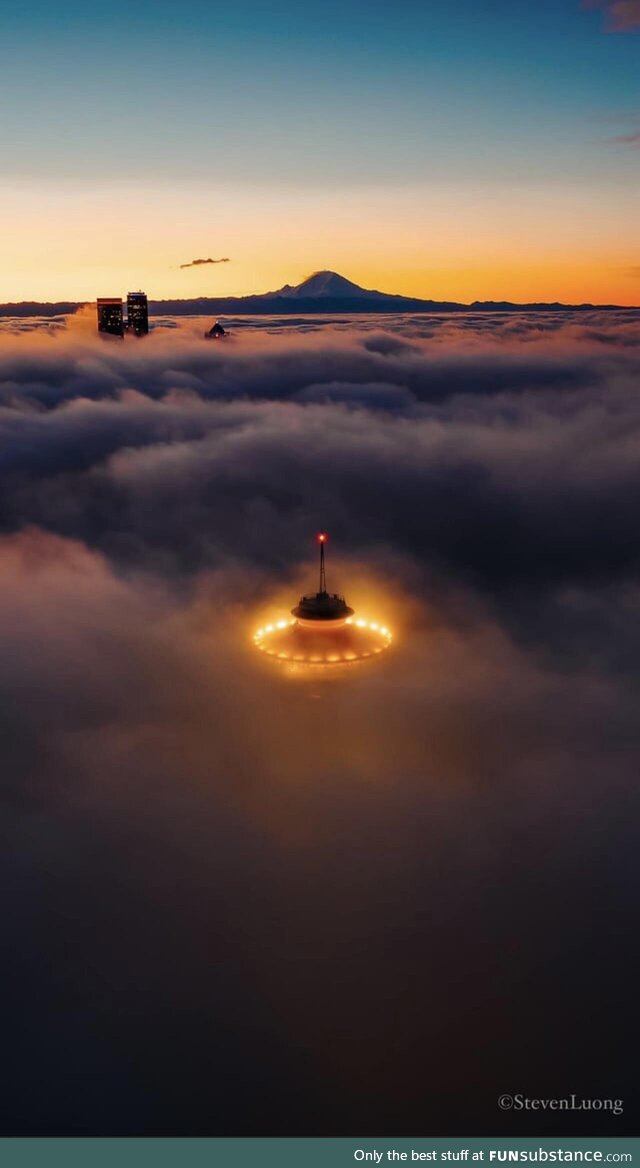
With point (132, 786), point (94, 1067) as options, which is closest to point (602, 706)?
point (132, 786)

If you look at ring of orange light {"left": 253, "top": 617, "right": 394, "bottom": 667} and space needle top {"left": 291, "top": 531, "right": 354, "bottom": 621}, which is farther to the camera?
ring of orange light {"left": 253, "top": 617, "right": 394, "bottom": 667}

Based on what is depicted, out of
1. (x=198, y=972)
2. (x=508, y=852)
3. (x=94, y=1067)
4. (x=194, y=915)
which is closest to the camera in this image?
(x=94, y=1067)

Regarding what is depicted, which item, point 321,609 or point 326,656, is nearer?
point 321,609

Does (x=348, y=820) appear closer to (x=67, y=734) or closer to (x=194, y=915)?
(x=194, y=915)

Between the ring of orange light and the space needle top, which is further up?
the space needle top

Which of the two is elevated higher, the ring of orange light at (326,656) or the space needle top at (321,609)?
the space needle top at (321,609)

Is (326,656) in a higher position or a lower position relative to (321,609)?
lower

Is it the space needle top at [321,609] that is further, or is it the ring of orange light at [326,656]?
the ring of orange light at [326,656]

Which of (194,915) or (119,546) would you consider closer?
(194,915)
